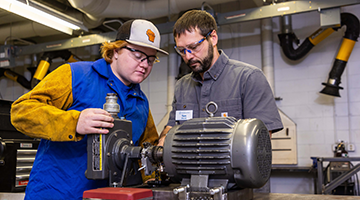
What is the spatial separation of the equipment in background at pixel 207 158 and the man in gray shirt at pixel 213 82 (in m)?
0.37

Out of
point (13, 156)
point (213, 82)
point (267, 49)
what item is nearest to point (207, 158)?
point (213, 82)

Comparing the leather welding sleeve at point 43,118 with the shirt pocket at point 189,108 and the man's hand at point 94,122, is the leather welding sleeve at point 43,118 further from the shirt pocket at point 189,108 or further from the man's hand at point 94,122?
the shirt pocket at point 189,108

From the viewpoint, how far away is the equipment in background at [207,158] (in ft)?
2.64

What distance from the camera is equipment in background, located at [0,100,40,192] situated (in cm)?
249

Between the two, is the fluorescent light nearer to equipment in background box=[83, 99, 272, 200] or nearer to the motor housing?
equipment in background box=[83, 99, 272, 200]

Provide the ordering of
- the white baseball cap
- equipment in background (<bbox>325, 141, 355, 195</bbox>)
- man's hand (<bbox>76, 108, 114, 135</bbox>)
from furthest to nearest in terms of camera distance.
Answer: equipment in background (<bbox>325, 141, 355, 195</bbox>) → the white baseball cap → man's hand (<bbox>76, 108, 114, 135</bbox>)

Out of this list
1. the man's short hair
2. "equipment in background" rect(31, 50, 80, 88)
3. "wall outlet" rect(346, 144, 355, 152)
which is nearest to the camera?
the man's short hair

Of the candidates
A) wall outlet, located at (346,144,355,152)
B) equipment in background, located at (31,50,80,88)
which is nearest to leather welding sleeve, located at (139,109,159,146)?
wall outlet, located at (346,144,355,152)

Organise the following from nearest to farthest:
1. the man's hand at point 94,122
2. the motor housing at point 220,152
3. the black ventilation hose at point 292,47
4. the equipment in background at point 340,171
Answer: the motor housing at point 220,152
the man's hand at point 94,122
the equipment in background at point 340,171
the black ventilation hose at point 292,47

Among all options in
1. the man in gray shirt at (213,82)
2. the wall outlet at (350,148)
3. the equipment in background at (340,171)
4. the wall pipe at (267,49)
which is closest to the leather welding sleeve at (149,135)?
the man in gray shirt at (213,82)

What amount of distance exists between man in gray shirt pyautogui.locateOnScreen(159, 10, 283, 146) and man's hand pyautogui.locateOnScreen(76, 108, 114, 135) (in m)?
0.38

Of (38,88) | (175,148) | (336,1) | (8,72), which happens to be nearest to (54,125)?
(38,88)

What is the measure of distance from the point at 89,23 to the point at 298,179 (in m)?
4.16

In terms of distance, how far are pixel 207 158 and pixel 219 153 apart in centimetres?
4
